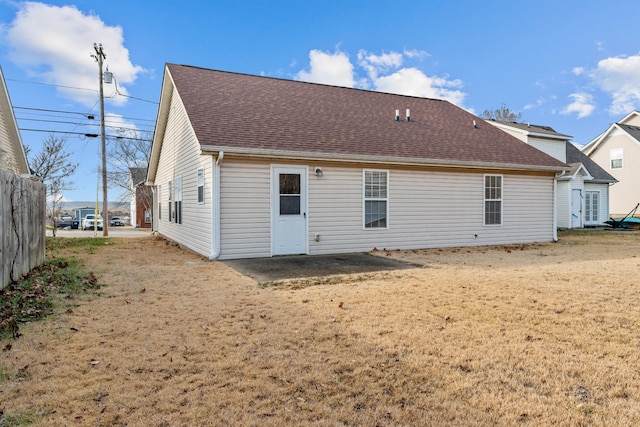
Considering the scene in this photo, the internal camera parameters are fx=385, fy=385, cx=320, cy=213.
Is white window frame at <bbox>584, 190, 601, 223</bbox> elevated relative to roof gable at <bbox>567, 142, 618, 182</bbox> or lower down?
lower down

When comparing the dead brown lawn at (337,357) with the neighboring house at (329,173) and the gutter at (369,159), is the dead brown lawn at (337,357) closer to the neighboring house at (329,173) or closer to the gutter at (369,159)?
Result: the neighboring house at (329,173)

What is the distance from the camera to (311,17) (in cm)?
1723

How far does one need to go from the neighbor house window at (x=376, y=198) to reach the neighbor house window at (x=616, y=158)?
25.8m

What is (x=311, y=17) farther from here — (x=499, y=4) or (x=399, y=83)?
(x=399, y=83)

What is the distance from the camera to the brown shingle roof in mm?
9781

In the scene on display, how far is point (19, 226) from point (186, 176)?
575 cm

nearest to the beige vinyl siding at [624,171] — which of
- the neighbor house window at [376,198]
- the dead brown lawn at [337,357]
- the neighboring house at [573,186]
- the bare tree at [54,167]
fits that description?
the neighboring house at [573,186]

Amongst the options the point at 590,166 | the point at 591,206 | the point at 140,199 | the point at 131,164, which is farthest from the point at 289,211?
the point at 131,164

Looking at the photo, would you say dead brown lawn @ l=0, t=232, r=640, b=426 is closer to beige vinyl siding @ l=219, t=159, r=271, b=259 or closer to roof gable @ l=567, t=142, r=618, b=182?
beige vinyl siding @ l=219, t=159, r=271, b=259

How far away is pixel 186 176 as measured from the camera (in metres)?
12.0

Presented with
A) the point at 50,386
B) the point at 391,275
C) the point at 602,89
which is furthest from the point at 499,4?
the point at 602,89

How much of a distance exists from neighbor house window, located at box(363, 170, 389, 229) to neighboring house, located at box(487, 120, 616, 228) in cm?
1337

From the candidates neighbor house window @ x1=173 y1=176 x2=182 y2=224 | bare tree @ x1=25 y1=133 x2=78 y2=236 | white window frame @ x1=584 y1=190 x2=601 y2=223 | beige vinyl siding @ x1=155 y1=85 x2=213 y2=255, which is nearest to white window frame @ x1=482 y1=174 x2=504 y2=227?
beige vinyl siding @ x1=155 y1=85 x2=213 y2=255

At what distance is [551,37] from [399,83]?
1257cm
